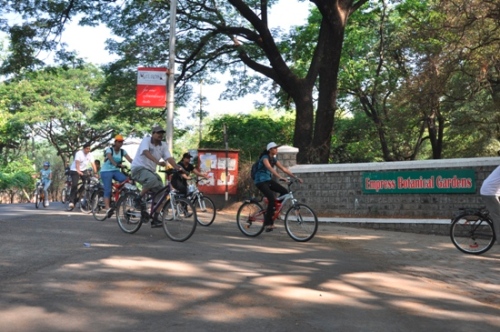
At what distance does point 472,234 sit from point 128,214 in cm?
576

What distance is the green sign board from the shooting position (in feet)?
45.6

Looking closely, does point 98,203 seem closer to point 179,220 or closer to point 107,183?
point 107,183

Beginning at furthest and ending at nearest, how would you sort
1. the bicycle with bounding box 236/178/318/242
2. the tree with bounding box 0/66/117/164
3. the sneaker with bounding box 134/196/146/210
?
1. the tree with bounding box 0/66/117/164
2. the bicycle with bounding box 236/178/318/242
3. the sneaker with bounding box 134/196/146/210

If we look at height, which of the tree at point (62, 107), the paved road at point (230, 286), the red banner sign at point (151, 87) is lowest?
the paved road at point (230, 286)

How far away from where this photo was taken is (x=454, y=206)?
46.1ft

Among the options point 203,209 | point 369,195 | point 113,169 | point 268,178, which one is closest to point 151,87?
point 113,169

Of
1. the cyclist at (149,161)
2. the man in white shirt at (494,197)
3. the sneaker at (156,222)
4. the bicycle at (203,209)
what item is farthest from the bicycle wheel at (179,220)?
the man in white shirt at (494,197)

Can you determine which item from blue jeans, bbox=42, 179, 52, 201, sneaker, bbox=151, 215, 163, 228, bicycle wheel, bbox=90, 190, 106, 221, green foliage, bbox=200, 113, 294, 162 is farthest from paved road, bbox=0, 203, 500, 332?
green foliage, bbox=200, 113, 294, 162

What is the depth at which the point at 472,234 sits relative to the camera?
1032 centimetres

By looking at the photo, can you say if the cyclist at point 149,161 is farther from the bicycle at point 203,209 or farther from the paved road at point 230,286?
the bicycle at point 203,209

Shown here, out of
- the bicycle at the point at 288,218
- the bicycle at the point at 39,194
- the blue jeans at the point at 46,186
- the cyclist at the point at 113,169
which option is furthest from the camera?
the bicycle at the point at 39,194

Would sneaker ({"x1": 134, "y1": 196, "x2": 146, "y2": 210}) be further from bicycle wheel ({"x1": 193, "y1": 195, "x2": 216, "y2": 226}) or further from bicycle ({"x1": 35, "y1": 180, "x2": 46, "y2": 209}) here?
bicycle ({"x1": 35, "y1": 180, "x2": 46, "y2": 209})

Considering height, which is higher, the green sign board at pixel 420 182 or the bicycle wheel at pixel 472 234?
the green sign board at pixel 420 182

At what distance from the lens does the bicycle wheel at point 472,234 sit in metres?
10.1
